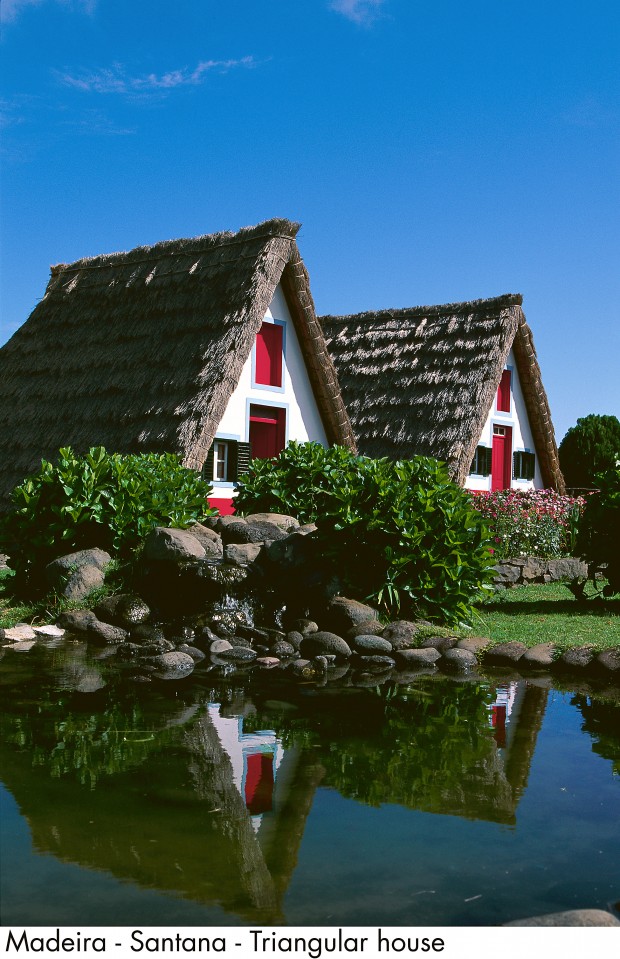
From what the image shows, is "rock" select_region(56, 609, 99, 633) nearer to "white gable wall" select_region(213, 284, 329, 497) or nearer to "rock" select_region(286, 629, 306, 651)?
"rock" select_region(286, 629, 306, 651)

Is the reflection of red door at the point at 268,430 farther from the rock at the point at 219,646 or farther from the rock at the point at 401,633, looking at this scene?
the rock at the point at 401,633

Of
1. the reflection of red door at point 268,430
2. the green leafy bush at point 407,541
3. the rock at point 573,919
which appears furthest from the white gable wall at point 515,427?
the rock at point 573,919

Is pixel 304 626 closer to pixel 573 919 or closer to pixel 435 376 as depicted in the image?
pixel 573 919

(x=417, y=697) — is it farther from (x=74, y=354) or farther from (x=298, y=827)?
(x=74, y=354)

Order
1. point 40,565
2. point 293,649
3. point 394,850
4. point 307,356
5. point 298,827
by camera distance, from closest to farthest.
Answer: point 394,850 → point 298,827 → point 293,649 → point 40,565 → point 307,356

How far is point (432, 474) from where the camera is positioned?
11.5m

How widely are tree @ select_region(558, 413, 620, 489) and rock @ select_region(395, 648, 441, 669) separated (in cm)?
2183

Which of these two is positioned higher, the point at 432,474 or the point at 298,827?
the point at 432,474

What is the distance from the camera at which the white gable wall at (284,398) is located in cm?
1888

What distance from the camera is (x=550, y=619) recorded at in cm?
1157

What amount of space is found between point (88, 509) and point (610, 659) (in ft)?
23.0

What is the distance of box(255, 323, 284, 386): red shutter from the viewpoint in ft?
64.0

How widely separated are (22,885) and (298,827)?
1.50 meters
